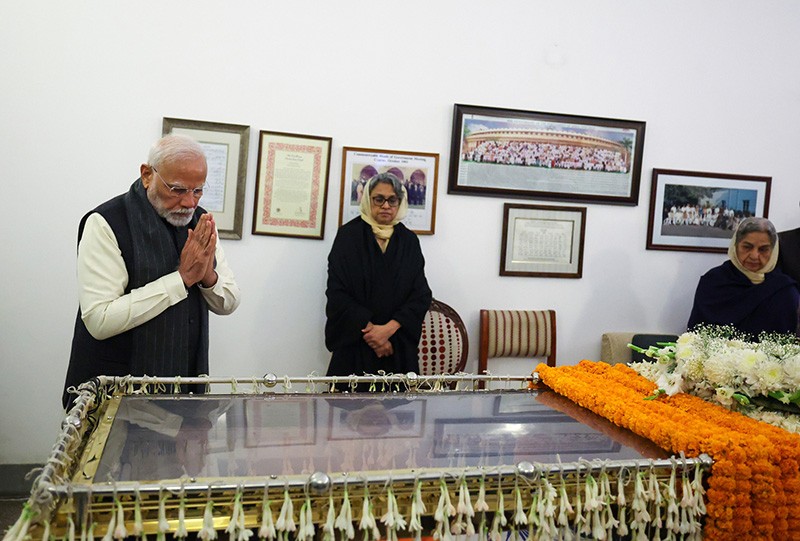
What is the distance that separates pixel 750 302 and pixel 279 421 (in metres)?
3.46

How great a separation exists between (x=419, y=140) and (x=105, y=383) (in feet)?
9.04

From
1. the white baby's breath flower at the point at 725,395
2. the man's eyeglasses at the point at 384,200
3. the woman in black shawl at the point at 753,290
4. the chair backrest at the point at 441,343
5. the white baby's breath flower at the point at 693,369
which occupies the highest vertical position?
the man's eyeglasses at the point at 384,200

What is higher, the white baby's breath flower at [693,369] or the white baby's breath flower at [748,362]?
the white baby's breath flower at [748,362]

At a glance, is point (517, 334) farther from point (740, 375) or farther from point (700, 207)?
point (740, 375)

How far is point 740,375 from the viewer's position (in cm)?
207

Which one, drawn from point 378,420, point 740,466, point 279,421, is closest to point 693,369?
point 740,466

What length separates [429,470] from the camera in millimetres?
1519

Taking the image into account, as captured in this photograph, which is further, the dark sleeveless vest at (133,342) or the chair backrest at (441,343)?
the chair backrest at (441,343)

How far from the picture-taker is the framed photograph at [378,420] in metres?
1.85

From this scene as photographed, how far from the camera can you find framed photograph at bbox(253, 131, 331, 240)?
14.0 feet

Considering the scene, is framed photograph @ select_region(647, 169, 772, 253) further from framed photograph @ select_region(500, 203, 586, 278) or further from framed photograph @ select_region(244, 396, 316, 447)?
framed photograph @ select_region(244, 396, 316, 447)

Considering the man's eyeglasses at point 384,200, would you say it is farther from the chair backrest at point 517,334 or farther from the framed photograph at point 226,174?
the chair backrest at point 517,334

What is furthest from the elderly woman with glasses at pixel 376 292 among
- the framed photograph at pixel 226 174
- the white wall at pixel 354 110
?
the framed photograph at pixel 226 174

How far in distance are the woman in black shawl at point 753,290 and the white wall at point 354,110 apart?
1.47 ft
